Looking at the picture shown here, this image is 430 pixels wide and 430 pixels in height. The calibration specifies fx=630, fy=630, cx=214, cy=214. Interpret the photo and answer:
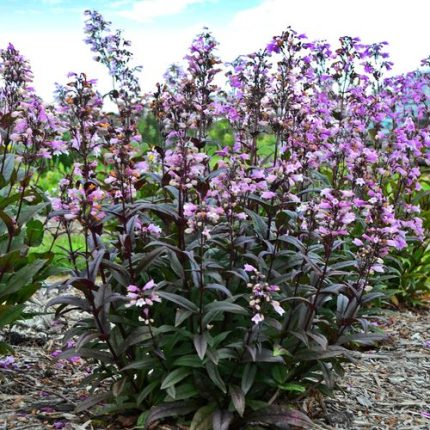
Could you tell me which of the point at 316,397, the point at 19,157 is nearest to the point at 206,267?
the point at 316,397

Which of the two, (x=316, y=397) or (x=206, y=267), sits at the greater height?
(x=206, y=267)

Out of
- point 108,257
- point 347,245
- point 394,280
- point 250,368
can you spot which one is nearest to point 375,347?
point 347,245

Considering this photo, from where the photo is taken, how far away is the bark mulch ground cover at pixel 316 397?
3.55m

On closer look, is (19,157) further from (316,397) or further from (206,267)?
(316,397)

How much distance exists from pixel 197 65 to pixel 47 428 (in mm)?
2295

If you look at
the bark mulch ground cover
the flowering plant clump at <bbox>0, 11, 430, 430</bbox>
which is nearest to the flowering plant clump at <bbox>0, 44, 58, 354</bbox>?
the flowering plant clump at <bbox>0, 11, 430, 430</bbox>

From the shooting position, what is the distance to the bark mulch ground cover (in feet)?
11.6

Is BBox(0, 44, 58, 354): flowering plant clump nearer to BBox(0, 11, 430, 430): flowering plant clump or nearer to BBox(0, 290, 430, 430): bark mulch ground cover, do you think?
BBox(0, 11, 430, 430): flowering plant clump

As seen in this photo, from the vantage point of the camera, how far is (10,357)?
177 inches

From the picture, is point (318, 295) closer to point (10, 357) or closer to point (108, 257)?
point (108, 257)

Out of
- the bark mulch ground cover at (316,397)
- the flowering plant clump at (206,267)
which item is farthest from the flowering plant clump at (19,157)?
the bark mulch ground cover at (316,397)

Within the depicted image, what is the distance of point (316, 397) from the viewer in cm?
370

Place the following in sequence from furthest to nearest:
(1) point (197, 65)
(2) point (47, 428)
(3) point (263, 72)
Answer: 1. (3) point (263, 72)
2. (1) point (197, 65)
3. (2) point (47, 428)

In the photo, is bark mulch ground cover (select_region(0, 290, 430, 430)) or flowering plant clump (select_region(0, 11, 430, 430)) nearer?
flowering plant clump (select_region(0, 11, 430, 430))
